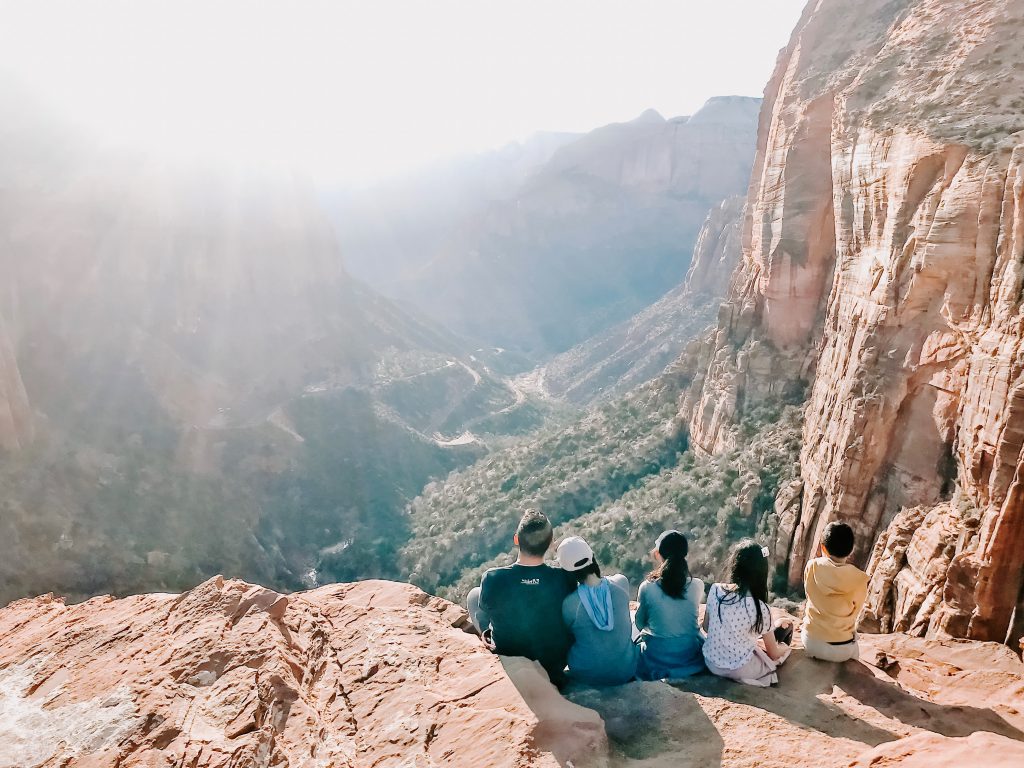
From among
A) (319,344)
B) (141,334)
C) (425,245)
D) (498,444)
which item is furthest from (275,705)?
(425,245)

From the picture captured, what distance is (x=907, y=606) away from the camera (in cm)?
888

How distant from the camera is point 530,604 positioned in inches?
195

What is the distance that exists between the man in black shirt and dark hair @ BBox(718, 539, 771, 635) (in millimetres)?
1485

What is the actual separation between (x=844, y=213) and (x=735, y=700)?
13677 mm

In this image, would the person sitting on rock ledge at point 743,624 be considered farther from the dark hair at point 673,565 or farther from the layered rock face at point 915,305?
the layered rock face at point 915,305

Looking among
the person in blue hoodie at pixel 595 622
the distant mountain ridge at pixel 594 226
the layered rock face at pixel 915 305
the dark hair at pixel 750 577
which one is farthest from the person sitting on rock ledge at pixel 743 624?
the distant mountain ridge at pixel 594 226

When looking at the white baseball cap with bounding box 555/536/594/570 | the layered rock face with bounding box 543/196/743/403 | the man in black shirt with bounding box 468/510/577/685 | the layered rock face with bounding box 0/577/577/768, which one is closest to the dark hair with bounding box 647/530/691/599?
the white baseball cap with bounding box 555/536/594/570

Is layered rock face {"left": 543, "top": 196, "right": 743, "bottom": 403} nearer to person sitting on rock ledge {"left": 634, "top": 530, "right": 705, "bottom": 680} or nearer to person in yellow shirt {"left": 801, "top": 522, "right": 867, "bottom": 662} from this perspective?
person in yellow shirt {"left": 801, "top": 522, "right": 867, "bottom": 662}

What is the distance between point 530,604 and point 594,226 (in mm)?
114347

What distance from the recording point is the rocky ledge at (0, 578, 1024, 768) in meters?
4.16

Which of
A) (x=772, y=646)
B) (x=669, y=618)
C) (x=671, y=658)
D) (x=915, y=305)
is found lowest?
(x=671, y=658)

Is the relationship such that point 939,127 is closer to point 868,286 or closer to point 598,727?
point 868,286

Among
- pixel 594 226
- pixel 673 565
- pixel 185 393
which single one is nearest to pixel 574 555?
pixel 673 565

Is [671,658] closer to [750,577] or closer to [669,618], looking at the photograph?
[669,618]
